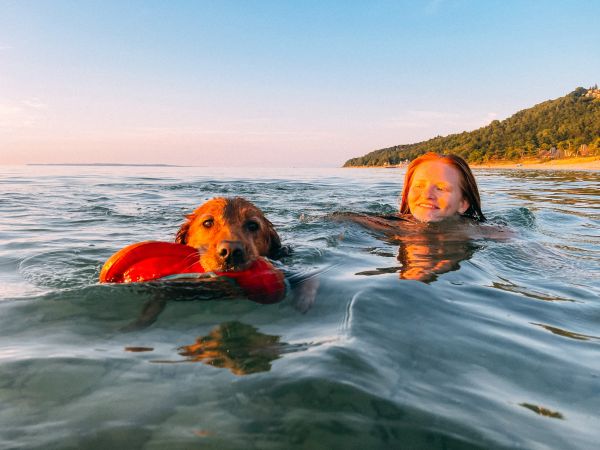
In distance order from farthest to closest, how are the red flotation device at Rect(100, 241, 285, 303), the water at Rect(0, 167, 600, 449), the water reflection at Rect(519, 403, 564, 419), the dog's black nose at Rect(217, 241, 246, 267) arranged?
the dog's black nose at Rect(217, 241, 246, 267), the red flotation device at Rect(100, 241, 285, 303), the water reflection at Rect(519, 403, 564, 419), the water at Rect(0, 167, 600, 449)

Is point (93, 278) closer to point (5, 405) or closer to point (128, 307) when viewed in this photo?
point (128, 307)

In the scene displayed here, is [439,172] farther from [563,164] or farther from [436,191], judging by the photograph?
[563,164]

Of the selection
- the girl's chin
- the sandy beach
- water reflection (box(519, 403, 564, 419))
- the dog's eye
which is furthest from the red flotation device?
the sandy beach

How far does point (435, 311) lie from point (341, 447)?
1811 millimetres

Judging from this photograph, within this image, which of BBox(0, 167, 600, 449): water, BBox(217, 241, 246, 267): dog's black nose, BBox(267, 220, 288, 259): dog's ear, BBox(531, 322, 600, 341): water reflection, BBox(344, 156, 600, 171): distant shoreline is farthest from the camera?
BBox(344, 156, 600, 171): distant shoreline

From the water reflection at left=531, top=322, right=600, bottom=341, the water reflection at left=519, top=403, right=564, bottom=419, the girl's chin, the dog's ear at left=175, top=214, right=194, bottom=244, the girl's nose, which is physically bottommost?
the water reflection at left=531, top=322, right=600, bottom=341

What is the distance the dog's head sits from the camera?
11.8ft

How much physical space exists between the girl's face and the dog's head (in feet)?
9.88

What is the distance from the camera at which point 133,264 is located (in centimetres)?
368

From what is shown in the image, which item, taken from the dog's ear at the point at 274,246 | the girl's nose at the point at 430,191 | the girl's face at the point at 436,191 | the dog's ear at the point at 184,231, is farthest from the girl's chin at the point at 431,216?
the dog's ear at the point at 184,231

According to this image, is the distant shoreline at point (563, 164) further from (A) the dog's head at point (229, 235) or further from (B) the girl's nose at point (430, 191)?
(A) the dog's head at point (229, 235)

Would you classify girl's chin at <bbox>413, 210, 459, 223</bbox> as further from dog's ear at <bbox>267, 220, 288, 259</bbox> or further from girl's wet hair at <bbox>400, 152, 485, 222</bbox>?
dog's ear at <bbox>267, 220, 288, 259</bbox>

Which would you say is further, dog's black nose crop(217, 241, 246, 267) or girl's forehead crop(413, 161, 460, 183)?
girl's forehead crop(413, 161, 460, 183)

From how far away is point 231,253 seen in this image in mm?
3561
